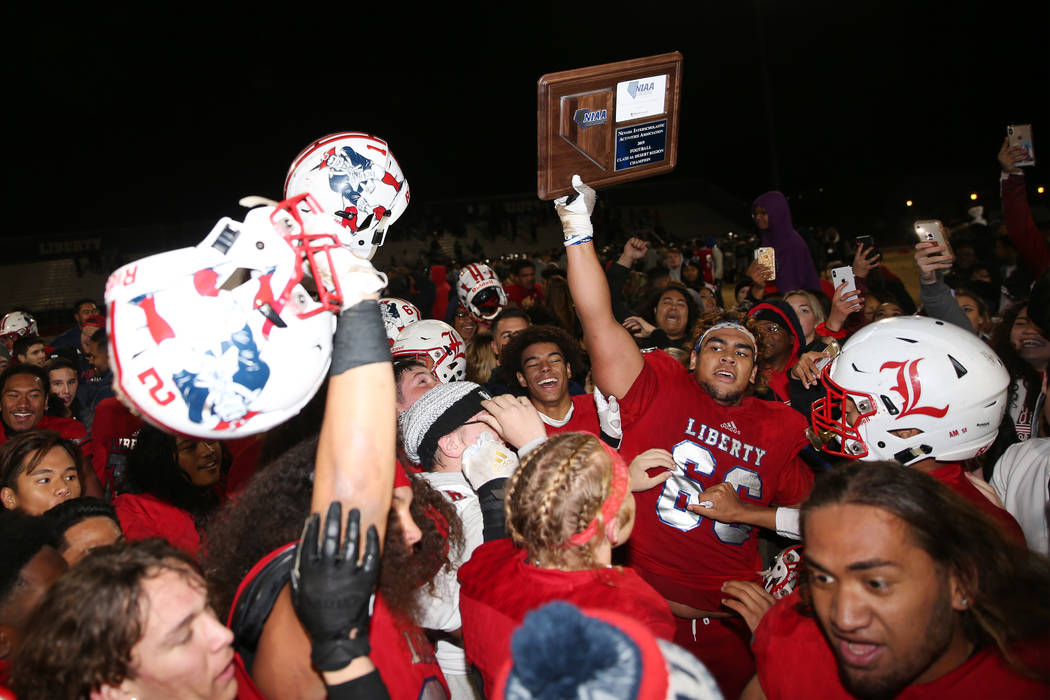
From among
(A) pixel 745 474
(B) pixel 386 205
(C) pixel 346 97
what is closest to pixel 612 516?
(A) pixel 745 474

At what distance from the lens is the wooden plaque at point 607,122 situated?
8.91 feet

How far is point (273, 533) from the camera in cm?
185

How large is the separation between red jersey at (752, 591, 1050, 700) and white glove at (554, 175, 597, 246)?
159 centimetres

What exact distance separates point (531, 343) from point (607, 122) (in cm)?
200

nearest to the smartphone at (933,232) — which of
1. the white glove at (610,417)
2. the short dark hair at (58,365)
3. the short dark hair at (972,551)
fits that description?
the white glove at (610,417)

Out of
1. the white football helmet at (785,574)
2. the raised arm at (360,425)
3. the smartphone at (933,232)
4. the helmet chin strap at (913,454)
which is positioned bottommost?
the white football helmet at (785,574)

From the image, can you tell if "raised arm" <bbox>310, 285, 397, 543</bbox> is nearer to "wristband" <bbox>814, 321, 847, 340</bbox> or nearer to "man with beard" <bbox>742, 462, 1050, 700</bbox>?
"man with beard" <bbox>742, 462, 1050, 700</bbox>

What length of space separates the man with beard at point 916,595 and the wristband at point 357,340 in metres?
1.33

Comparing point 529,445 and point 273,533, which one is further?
point 529,445

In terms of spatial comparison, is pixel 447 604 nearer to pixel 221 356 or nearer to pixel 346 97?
pixel 221 356

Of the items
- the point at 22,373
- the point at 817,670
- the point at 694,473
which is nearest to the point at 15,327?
the point at 22,373

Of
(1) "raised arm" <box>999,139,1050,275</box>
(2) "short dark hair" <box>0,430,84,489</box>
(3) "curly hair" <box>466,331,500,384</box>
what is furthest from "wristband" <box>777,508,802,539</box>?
(1) "raised arm" <box>999,139,1050,275</box>

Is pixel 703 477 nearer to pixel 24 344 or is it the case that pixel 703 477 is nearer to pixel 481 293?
pixel 481 293

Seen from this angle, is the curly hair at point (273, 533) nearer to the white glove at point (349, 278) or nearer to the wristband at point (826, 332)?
the white glove at point (349, 278)
